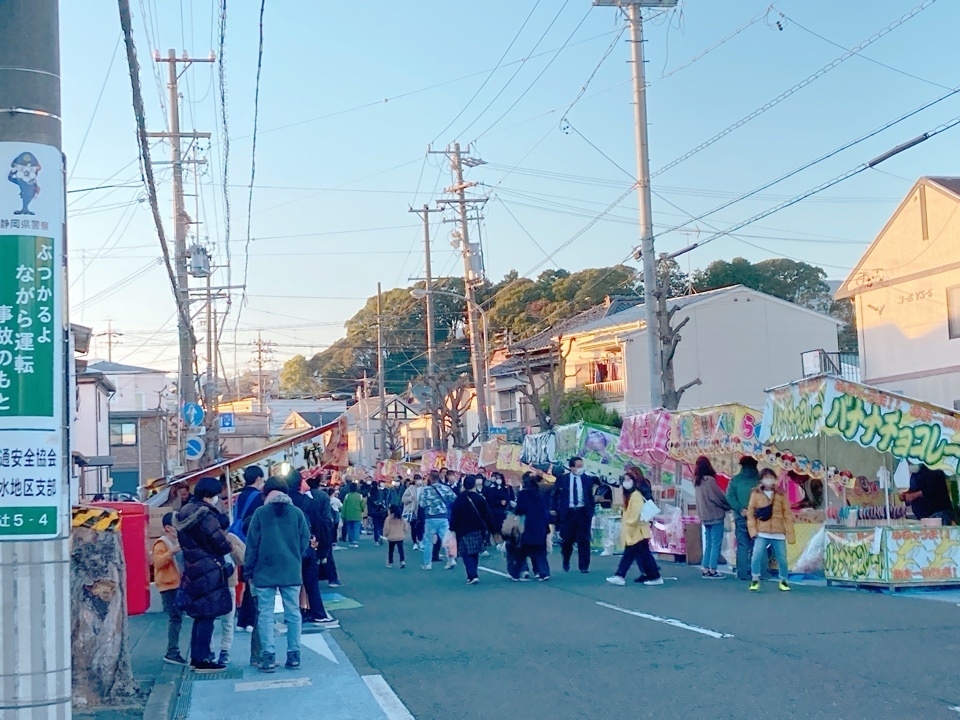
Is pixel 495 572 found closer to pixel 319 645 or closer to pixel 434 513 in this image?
pixel 434 513

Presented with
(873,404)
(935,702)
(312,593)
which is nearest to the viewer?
(935,702)

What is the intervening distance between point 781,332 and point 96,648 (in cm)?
4073

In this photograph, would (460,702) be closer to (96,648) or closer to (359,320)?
(96,648)

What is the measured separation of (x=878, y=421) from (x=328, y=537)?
24.8ft

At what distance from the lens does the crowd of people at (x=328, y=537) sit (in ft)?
31.4

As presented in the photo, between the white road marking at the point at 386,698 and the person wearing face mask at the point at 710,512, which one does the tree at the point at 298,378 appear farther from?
the white road marking at the point at 386,698

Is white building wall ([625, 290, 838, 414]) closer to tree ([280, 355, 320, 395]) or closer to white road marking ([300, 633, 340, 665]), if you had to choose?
Answer: white road marking ([300, 633, 340, 665])

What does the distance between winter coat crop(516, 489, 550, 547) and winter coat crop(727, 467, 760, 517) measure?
298 centimetres

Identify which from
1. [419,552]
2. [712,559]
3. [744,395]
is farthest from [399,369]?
[712,559]

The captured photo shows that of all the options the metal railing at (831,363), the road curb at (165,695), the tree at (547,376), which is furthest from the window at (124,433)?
the road curb at (165,695)

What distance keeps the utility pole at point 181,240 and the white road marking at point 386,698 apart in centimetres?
1858

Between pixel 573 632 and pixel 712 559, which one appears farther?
pixel 712 559

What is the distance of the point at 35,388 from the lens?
4.61 metres

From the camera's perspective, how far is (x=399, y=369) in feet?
255
